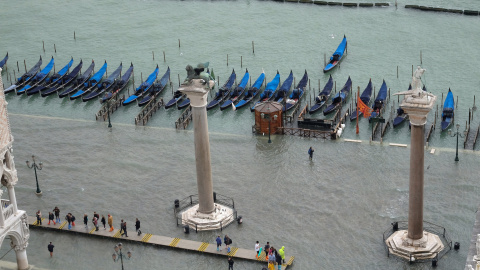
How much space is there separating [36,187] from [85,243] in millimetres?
10155

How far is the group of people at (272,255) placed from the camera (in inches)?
2470

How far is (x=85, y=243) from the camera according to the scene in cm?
6781

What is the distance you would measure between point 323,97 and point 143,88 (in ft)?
59.4

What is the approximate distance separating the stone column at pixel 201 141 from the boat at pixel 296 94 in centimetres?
2267

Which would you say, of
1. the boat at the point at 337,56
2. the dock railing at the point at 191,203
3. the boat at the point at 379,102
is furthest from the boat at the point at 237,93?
the dock railing at the point at 191,203

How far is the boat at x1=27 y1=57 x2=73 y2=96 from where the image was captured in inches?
3839

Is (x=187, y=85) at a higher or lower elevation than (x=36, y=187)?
higher

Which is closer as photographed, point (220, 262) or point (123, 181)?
point (220, 262)

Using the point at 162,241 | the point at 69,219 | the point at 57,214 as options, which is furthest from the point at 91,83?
the point at 162,241

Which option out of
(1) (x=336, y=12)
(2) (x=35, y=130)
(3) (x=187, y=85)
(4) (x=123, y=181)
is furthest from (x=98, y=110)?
(1) (x=336, y=12)

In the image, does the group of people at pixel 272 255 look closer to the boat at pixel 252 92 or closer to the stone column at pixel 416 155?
the stone column at pixel 416 155

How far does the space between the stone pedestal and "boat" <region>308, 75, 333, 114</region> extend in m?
21.6

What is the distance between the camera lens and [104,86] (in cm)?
9656

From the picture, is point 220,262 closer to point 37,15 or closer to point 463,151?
point 463,151
